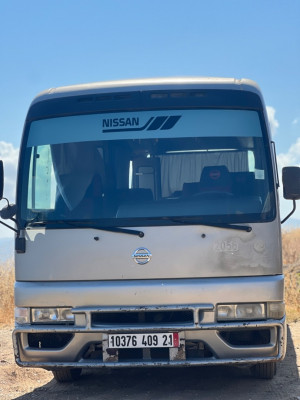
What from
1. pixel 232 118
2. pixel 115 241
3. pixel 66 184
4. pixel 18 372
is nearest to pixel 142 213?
pixel 115 241

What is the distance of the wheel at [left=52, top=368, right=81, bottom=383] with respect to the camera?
709cm

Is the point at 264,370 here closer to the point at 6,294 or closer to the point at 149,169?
the point at 149,169

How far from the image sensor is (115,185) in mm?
6418

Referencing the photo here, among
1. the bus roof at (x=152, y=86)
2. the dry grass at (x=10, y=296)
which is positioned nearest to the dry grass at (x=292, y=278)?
the dry grass at (x=10, y=296)

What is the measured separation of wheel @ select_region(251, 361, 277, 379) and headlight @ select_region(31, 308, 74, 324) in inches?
77.7

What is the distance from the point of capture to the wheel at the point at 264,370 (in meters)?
6.86

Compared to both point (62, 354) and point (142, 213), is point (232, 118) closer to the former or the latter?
point (142, 213)

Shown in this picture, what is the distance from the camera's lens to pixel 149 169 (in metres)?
6.45

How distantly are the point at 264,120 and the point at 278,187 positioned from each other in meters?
0.63

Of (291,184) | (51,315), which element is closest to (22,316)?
(51,315)

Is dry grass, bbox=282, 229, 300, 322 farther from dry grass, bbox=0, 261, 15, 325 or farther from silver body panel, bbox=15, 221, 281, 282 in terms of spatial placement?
silver body panel, bbox=15, 221, 281, 282

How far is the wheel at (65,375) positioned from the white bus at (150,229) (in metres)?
0.73

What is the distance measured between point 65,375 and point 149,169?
2329 millimetres

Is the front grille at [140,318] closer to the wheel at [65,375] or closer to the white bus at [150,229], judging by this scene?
the white bus at [150,229]
